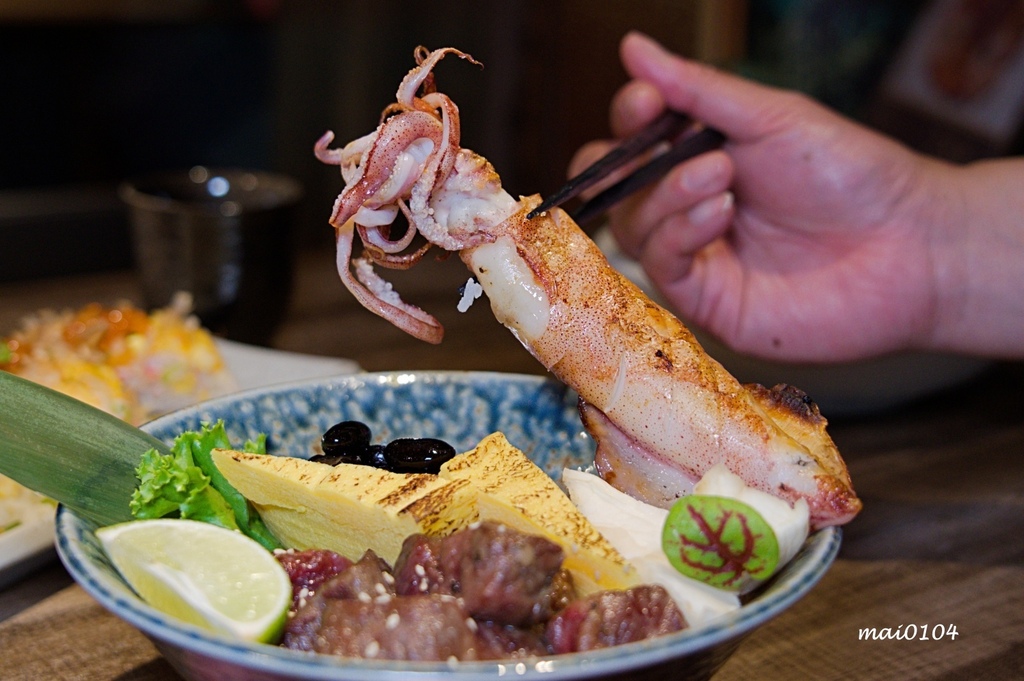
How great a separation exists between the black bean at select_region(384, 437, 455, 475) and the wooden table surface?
0.38 m

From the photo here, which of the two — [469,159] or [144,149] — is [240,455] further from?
[144,149]

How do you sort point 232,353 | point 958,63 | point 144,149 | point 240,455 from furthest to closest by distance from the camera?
point 144,149, point 958,63, point 232,353, point 240,455

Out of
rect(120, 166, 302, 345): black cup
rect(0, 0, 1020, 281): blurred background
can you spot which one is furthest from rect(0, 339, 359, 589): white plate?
rect(0, 0, 1020, 281): blurred background

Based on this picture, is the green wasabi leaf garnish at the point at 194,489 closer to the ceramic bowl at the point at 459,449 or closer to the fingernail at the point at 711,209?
the ceramic bowl at the point at 459,449

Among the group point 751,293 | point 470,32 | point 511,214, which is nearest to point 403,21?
point 470,32

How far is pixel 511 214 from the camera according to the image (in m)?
1.22

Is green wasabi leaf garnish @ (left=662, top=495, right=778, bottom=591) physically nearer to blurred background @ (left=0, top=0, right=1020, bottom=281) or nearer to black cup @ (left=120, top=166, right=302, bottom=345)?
black cup @ (left=120, top=166, right=302, bottom=345)

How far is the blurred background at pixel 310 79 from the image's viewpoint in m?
3.99

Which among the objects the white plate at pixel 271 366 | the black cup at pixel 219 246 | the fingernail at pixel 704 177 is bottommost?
the white plate at pixel 271 366

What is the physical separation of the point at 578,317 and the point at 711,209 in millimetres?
898

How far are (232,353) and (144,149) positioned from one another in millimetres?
2838

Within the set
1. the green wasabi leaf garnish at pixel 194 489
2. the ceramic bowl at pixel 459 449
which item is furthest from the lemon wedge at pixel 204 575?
the green wasabi leaf garnish at pixel 194 489

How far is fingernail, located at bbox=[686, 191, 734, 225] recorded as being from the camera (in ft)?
6.62

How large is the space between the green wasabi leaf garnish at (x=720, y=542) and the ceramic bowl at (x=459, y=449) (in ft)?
0.12
